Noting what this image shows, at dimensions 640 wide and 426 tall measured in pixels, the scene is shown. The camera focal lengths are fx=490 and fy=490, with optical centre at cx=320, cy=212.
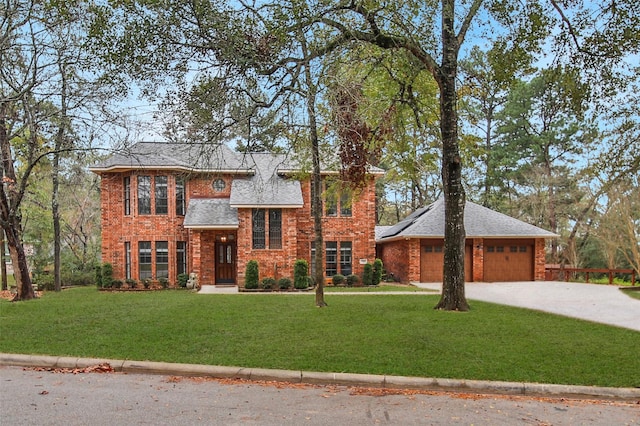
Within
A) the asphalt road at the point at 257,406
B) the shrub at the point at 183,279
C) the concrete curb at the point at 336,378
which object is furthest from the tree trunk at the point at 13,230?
the asphalt road at the point at 257,406

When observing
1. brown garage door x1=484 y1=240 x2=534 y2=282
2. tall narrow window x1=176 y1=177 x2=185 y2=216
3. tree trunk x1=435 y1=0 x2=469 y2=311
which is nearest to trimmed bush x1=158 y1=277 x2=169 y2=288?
tall narrow window x1=176 y1=177 x2=185 y2=216

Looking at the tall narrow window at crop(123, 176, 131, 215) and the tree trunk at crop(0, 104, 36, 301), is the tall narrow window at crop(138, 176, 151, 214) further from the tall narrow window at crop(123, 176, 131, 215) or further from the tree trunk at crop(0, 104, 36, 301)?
the tree trunk at crop(0, 104, 36, 301)

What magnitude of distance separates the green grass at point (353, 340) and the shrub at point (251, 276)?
7.36 meters

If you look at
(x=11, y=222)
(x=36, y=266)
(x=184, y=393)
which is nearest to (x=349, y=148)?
(x=184, y=393)

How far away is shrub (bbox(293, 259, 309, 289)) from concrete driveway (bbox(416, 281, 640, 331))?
→ 5084 mm

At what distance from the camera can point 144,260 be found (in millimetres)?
21562

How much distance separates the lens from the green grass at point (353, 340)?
6852mm

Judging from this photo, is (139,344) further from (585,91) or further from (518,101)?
(518,101)

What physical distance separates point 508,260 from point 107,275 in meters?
18.2

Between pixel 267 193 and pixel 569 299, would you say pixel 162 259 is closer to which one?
pixel 267 193

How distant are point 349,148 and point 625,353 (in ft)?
26.5

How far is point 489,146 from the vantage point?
35.2m

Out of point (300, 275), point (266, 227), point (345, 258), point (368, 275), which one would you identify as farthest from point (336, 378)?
A: point (345, 258)

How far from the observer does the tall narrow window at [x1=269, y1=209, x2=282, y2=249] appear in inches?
838
